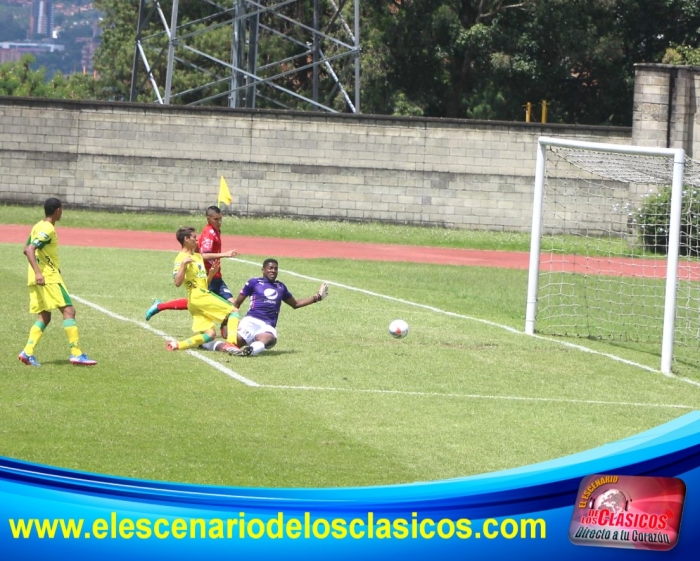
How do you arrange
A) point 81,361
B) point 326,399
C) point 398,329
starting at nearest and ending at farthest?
point 326,399, point 81,361, point 398,329

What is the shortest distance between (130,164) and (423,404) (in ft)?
82.2

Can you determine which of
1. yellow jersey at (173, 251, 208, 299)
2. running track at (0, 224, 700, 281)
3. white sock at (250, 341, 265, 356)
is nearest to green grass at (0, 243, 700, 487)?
white sock at (250, 341, 265, 356)

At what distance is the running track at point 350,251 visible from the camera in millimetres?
26156

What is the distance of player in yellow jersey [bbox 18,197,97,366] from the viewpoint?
38.9 ft

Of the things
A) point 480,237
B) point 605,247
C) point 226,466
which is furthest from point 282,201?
point 226,466

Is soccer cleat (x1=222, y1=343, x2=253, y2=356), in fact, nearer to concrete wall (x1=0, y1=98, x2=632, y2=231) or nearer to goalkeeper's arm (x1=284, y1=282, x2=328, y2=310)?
goalkeeper's arm (x1=284, y1=282, x2=328, y2=310)

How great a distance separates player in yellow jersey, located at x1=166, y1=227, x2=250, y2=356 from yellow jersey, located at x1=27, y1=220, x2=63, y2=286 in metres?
1.61

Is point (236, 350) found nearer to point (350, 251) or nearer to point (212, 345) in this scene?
point (212, 345)

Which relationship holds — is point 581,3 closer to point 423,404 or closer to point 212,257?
point 212,257

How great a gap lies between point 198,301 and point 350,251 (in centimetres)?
1507

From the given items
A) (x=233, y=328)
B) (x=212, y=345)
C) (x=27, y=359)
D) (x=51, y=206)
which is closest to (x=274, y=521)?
(x=51, y=206)

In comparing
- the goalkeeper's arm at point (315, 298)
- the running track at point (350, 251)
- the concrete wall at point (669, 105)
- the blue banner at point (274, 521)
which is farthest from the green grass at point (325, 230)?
the blue banner at point (274, 521)

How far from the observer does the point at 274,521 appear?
9.21ft

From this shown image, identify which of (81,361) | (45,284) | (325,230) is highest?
(325,230)
